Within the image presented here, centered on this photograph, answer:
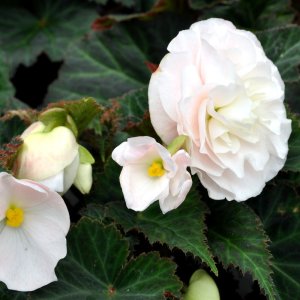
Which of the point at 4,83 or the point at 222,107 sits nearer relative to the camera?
the point at 222,107

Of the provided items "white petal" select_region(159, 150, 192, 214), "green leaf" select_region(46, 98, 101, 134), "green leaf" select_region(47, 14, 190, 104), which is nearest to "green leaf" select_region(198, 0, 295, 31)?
"green leaf" select_region(47, 14, 190, 104)

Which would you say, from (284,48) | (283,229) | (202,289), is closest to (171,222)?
(202,289)

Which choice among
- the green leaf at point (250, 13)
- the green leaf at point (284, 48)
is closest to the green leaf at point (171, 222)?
the green leaf at point (284, 48)

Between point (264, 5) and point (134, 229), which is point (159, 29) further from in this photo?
point (134, 229)

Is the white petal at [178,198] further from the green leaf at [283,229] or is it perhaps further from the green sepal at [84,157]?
the green leaf at [283,229]

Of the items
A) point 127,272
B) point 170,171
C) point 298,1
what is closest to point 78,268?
point 127,272

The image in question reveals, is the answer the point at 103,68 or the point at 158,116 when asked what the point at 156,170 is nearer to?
the point at 158,116
